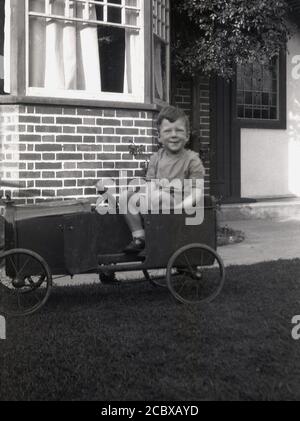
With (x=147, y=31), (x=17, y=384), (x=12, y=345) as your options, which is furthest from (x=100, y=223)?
(x=147, y=31)

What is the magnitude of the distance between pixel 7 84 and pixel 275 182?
20.2ft

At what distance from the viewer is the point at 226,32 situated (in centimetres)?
884

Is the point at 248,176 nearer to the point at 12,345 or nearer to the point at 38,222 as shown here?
the point at 38,222

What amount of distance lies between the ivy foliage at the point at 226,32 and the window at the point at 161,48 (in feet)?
1.66

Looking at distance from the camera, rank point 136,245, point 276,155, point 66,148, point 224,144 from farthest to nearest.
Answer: point 276,155, point 224,144, point 66,148, point 136,245

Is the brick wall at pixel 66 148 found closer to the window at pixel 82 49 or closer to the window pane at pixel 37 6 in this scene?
the window at pixel 82 49

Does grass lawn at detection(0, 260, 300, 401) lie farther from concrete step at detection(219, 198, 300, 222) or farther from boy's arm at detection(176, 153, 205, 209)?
concrete step at detection(219, 198, 300, 222)

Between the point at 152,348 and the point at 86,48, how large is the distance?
4661mm

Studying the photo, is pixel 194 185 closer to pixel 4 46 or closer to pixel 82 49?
pixel 82 49

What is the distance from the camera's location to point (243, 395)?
3051 mm

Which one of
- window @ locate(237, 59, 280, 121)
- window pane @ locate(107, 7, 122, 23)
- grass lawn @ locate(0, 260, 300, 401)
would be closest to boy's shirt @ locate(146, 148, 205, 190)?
grass lawn @ locate(0, 260, 300, 401)

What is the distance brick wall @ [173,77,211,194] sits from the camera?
405 inches

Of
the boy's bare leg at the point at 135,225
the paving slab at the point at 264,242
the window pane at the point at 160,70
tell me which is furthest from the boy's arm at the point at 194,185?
the window pane at the point at 160,70

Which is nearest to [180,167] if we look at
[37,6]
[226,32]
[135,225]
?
[135,225]
